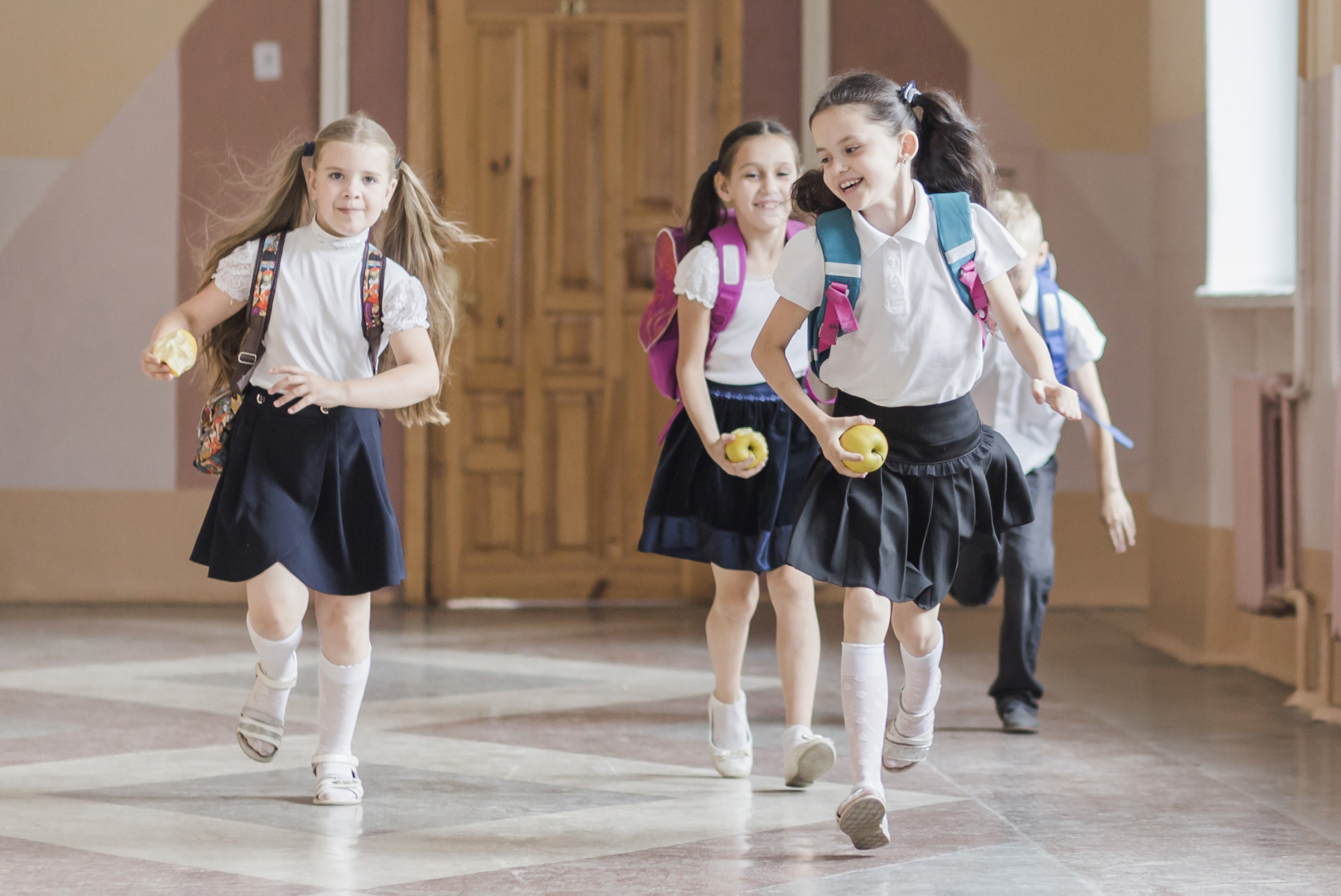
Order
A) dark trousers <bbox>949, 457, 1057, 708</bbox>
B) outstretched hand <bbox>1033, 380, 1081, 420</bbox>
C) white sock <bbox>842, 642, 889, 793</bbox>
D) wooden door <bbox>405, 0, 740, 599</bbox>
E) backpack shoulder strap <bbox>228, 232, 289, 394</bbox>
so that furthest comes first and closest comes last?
wooden door <bbox>405, 0, 740, 599</bbox>, dark trousers <bbox>949, 457, 1057, 708</bbox>, backpack shoulder strap <bbox>228, 232, 289, 394</bbox>, white sock <bbox>842, 642, 889, 793</bbox>, outstretched hand <bbox>1033, 380, 1081, 420</bbox>

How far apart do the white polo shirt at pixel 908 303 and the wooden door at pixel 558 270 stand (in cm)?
343

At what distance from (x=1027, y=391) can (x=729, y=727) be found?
1.21 metres

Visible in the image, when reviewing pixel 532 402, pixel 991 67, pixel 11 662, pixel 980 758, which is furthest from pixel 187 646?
pixel 991 67

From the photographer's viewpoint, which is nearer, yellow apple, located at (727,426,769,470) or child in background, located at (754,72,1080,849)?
child in background, located at (754,72,1080,849)

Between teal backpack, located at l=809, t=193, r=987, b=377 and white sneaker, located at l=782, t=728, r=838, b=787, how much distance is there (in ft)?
2.77

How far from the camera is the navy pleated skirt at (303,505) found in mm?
2830

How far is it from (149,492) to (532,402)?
4.97ft

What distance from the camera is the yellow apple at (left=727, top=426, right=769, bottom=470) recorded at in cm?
294

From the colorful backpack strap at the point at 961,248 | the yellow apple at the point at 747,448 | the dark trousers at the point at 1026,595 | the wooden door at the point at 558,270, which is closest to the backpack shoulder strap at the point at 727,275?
the yellow apple at the point at 747,448

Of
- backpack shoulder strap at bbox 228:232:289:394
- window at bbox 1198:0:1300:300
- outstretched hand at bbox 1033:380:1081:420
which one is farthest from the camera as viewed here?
window at bbox 1198:0:1300:300

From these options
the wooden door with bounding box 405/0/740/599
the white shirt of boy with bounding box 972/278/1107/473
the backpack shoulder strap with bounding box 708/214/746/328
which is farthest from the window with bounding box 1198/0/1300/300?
the backpack shoulder strap with bounding box 708/214/746/328

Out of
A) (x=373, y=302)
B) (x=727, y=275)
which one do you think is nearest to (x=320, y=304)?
(x=373, y=302)

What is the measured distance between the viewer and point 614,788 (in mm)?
3180

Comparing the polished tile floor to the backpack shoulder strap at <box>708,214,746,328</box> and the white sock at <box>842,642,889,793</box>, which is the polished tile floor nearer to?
the white sock at <box>842,642,889,793</box>
